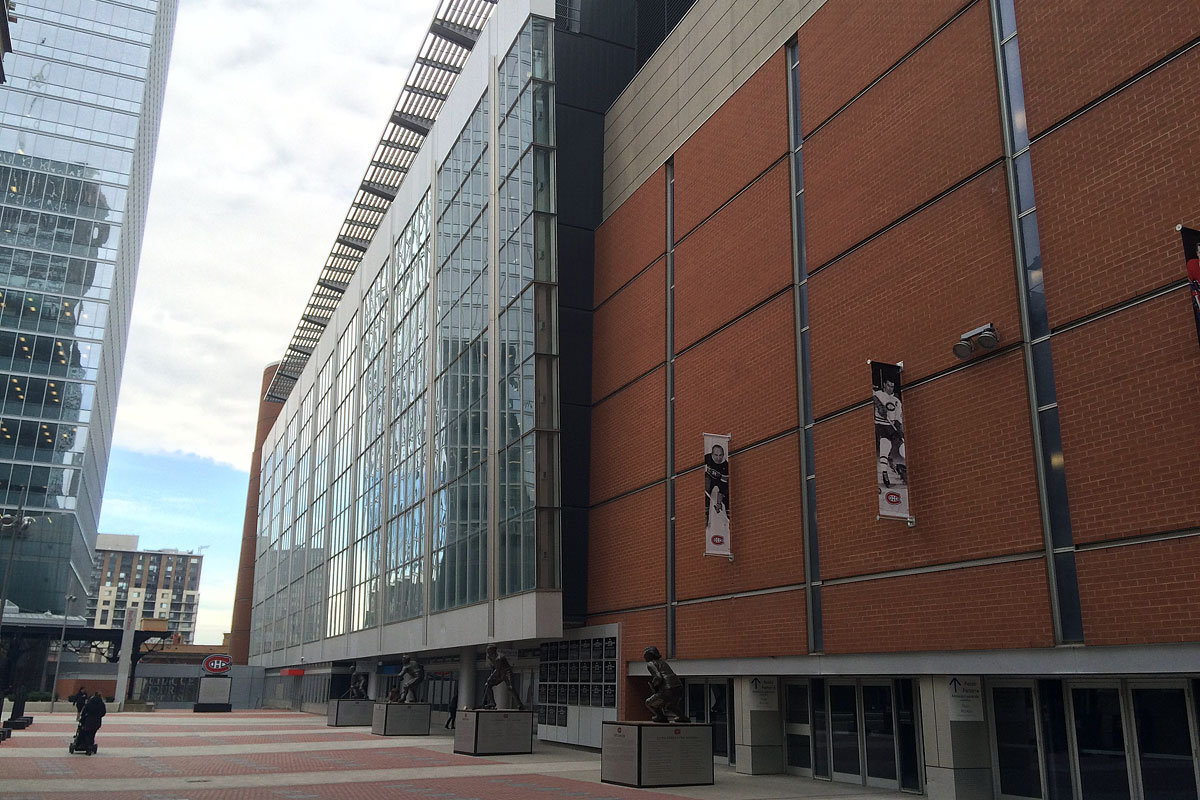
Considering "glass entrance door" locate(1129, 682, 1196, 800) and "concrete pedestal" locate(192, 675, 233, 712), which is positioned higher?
"glass entrance door" locate(1129, 682, 1196, 800)

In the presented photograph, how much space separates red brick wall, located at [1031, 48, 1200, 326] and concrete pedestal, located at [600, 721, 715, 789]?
996 centimetres

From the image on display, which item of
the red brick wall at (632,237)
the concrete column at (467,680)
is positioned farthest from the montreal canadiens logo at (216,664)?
the red brick wall at (632,237)

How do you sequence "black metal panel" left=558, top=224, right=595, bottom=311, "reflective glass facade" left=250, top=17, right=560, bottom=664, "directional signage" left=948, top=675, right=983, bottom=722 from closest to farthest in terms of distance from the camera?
"directional signage" left=948, top=675, right=983, bottom=722
"reflective glass facade" left=250, top=17, right=560, bottom=664
"black metal panel" left=558, top=224, right=595, bottom=311

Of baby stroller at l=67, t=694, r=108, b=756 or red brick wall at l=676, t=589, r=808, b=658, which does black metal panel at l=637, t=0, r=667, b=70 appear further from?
baby stroller at l=67, t=694, r=108, b=756

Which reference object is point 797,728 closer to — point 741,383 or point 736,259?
point 741,383

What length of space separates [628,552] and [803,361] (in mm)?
9120

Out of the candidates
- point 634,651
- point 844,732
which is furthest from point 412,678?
point 844,732

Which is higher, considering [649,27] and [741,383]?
[649,27]

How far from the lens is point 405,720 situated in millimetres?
34844

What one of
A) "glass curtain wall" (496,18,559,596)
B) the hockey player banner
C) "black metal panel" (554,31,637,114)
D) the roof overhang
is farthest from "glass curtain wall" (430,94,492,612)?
the hockey player banner

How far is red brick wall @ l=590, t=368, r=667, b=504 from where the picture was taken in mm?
25797

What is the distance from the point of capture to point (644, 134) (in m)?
28.9

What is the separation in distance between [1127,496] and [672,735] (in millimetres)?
9261

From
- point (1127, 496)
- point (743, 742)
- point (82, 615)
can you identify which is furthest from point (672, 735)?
point (82, 615)
